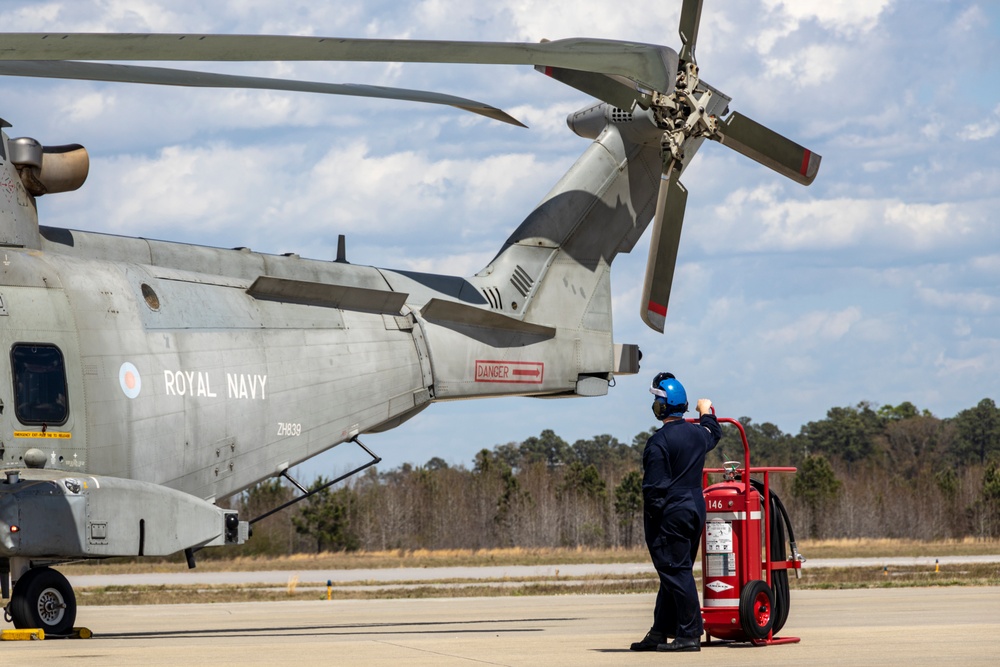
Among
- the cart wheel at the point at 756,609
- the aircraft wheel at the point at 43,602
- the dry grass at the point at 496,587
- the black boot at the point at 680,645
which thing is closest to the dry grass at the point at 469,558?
the dry grass at the point at 496,587

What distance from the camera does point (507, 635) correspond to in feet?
37.2

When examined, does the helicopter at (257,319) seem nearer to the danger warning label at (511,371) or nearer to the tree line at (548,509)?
the danger warning label at (511,371)

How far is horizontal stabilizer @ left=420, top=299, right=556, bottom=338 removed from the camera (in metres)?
16.0

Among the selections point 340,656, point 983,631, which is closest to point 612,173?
point 983,631

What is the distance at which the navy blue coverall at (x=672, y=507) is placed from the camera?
9594 mm

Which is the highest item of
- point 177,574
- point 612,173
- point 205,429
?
point 612,173

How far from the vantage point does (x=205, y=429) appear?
13617 mm

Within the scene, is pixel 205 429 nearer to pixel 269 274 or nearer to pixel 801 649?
pixel 269 274

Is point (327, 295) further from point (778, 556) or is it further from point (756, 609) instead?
point (756, 609)

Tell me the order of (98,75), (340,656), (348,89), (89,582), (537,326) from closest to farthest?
1. (340,656)
2. (98,75)
3. (348,89)
4. (537,326)
5. (89,582)

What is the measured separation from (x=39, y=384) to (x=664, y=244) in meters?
6.94

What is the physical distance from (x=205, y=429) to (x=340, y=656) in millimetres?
5000

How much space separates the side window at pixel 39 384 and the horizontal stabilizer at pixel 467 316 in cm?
498

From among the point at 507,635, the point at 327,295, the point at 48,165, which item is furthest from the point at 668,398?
the point at 48,165
